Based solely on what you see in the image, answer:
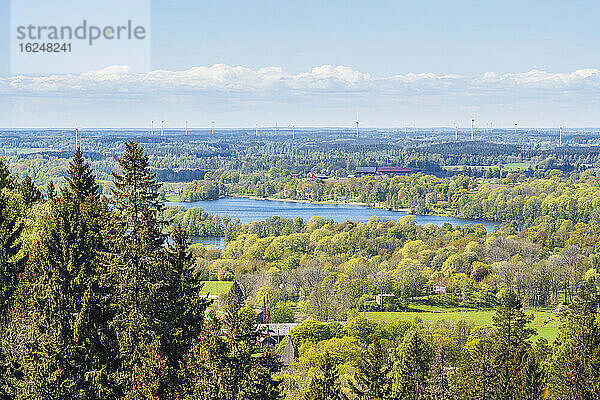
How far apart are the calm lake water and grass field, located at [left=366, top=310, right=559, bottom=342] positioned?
49606 mm

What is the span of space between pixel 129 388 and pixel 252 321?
3.61 m

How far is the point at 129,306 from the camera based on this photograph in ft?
52.4

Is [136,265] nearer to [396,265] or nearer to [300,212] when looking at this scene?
[396,265]

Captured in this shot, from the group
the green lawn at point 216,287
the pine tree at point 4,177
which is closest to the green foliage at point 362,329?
the green lawn at point 216,287

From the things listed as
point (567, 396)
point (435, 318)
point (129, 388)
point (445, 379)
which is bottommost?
point (435, 318)

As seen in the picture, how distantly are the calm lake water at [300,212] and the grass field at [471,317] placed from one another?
49.6 metres

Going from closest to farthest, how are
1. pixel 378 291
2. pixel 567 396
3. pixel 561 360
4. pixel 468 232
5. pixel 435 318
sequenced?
pixel 567 396, pixel 561 360, pixel 435 318, pixel 378 291, pixel 468 232

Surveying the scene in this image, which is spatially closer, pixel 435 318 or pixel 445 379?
pixel 445 379

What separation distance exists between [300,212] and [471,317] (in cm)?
7748

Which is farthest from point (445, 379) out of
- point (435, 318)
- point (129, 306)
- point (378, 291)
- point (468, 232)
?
point (468, 232)

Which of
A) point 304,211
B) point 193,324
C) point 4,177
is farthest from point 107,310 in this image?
point 304,211

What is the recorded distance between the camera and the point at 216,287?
61438 millimetres

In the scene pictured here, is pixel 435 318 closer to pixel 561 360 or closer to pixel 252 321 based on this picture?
pixel 561 360

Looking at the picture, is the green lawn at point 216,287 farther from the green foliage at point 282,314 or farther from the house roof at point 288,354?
the house roof at point 288,354
